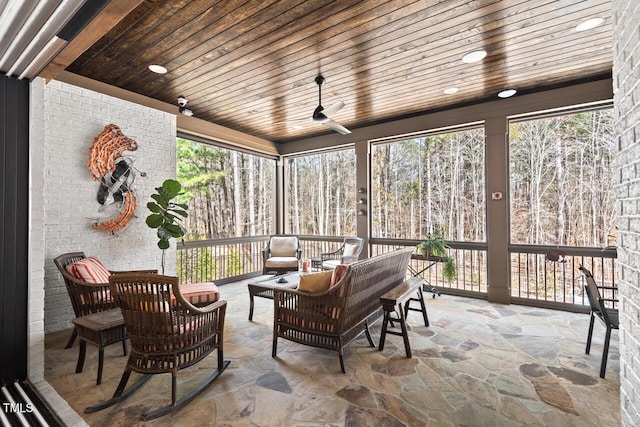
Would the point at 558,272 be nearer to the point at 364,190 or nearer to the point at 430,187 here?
the point at 430,187

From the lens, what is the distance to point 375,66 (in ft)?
11.3

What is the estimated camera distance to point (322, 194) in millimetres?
6551

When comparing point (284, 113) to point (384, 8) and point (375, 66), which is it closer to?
point (375, 66)

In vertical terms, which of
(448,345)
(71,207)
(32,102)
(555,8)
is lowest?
(448,345)

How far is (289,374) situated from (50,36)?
104 inches

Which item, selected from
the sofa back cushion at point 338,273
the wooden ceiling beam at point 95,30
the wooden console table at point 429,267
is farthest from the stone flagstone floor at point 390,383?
the wooden ceiling beam at point 95,30

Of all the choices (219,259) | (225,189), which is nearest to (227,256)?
(219,259)

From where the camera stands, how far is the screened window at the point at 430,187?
4973mm

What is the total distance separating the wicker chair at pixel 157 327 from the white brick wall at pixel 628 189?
2309 millimetres

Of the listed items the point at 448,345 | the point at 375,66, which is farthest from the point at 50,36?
the point at 448,345

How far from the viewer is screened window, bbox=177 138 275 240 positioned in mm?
6113

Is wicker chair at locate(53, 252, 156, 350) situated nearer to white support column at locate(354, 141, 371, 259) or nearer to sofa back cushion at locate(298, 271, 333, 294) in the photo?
sofa back cushion at locate(298, 271, 333, 294)

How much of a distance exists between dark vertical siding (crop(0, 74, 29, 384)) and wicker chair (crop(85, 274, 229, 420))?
621 mm

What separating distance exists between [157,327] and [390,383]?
68.4 inches
